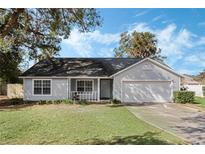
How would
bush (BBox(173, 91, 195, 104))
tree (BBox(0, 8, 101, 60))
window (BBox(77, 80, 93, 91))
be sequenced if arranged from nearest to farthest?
tree (BBox(0, 8, 101, 60)) → bush (BBox(173, 91, 195, 104)) → window (BBox(77, 80, 93, 91))

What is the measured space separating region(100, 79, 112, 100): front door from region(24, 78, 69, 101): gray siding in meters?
3.71

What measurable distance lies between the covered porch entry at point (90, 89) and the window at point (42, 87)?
1.79 meters

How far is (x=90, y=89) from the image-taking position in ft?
85.8

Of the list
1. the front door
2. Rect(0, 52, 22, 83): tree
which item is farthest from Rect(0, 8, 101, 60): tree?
the front door

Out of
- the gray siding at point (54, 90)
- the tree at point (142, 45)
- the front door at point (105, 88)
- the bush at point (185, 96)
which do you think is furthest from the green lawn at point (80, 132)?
the tree at point (142, 45)

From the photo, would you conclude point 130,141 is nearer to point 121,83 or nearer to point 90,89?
point 121,83

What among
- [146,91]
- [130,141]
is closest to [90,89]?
[146,91]

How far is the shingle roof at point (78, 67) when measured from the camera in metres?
25.3

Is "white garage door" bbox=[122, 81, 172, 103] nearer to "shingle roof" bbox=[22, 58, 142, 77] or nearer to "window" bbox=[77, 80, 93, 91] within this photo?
"shingle roof" bbox=[22, 58, 142, 77]

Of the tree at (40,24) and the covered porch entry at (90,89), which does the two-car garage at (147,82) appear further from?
the tree at (40,24)

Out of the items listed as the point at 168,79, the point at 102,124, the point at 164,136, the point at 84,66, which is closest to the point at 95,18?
the point at 84,66

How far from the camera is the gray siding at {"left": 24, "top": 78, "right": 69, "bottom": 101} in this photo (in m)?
24.7

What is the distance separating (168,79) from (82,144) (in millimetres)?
17358
